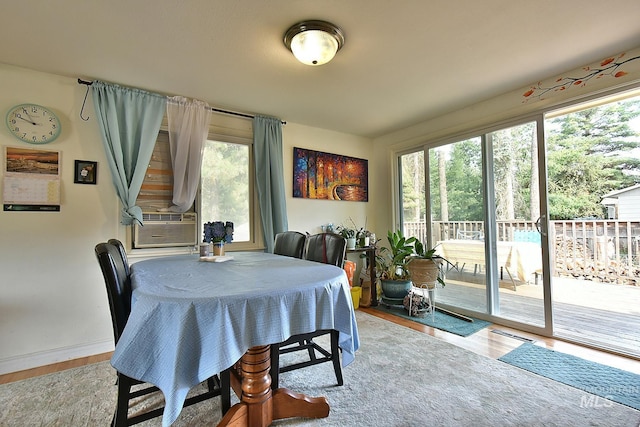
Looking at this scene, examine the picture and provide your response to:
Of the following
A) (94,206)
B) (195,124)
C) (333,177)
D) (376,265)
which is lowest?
(376,265)

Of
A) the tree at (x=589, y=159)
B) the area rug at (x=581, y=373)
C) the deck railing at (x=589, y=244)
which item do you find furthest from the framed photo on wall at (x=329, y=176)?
the area rug at (x=581, y=373)

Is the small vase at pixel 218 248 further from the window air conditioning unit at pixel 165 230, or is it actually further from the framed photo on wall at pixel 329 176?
the framed photo on wall at pixel 329 176

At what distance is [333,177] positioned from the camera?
4027 mm

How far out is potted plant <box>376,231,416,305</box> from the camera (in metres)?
3.46

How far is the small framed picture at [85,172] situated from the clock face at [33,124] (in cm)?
27

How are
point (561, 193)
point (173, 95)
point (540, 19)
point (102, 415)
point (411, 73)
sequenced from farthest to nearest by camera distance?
1. point (561, 193)
2. point (173, 95)
3. point (411, 73)
4. point (540, 19)
5. point (102, 415)

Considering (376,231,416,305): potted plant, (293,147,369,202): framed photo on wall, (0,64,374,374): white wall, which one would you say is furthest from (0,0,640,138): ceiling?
(376,231,416,305): potted plant

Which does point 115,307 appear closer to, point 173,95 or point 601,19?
point 173,95

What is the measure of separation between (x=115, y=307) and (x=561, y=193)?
5059 millimetres

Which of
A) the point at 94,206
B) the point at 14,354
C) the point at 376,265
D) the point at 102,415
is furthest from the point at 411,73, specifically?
the point at 14,354

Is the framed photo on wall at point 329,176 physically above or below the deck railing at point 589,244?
above

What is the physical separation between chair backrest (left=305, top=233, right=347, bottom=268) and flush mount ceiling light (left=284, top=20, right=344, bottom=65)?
125 cm

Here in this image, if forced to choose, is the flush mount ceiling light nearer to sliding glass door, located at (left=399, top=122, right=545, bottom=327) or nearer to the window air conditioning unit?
the window air conditioning unit

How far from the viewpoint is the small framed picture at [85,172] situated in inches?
96.7
